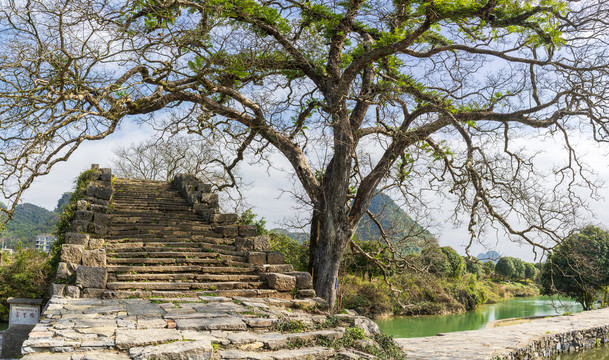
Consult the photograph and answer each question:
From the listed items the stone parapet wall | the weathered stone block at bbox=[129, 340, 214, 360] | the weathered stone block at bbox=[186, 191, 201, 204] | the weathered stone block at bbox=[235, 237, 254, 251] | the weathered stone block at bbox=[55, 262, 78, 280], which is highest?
the weathered stone block at bbox=[186, 191, 201, 204]

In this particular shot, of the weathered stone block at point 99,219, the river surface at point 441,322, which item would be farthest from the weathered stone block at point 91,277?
the river surface at point 441,322

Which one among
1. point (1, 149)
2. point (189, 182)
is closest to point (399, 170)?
point (189, 182)

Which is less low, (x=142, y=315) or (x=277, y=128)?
(x=277, y=128)

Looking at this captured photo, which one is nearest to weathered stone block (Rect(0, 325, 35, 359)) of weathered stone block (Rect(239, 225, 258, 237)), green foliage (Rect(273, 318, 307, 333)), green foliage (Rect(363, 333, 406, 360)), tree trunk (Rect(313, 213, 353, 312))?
weathered stone block (Rect(239, 225, 258, 237))

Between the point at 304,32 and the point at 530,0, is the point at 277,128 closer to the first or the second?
the point at 304,32

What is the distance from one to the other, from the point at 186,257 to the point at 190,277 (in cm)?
87

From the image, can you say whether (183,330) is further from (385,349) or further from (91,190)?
(91,190)

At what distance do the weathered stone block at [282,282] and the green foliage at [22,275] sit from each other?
1037 cm

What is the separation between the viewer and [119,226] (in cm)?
1174

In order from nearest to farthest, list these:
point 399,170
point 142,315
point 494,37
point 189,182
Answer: point 142,315, point 494,37, point 399,170, point 189,182

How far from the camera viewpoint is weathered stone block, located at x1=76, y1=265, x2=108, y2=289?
774 centimetres

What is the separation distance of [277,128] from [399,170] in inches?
150

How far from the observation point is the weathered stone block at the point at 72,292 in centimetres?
750

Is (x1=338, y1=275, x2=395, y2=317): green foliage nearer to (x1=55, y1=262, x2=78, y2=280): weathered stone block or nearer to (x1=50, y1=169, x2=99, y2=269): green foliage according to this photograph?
(x1=50, y1=169, x2=99, y2=269): green foliage
